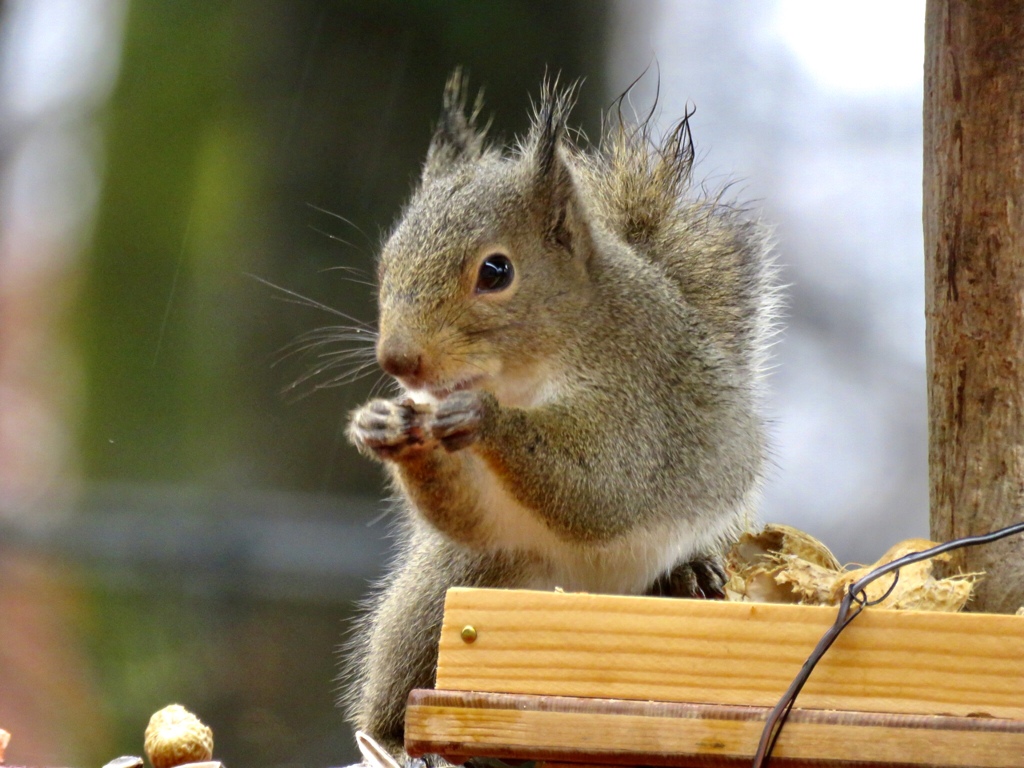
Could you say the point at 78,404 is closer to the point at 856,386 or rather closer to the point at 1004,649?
the point at 856,386

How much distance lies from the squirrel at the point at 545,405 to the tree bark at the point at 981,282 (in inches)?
10.6

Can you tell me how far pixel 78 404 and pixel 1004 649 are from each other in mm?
1676

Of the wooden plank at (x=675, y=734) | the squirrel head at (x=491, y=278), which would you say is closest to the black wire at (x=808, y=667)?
the wooden plank at (x=675, y=734)

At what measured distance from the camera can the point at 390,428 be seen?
3.28 feet

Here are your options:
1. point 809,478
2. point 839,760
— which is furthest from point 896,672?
point 809,478

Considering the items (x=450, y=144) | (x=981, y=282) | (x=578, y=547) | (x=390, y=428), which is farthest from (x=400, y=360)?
(x=981, y=282)

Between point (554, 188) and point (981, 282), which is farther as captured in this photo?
point (554, 188)

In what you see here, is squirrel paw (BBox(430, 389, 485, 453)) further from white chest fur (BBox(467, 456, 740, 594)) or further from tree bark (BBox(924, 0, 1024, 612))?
tree bark (BBox(924, 0, 1024, 612))

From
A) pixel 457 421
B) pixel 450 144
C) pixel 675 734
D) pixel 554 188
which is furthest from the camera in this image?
pixel 450 144

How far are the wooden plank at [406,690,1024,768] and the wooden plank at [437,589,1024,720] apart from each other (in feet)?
0.04

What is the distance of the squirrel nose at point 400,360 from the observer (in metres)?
1.08

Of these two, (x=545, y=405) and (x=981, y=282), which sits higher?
(x=981, y=282)

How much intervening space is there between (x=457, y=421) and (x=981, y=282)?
1.84 feet

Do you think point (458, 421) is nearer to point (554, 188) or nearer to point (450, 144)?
point (554, 188)
